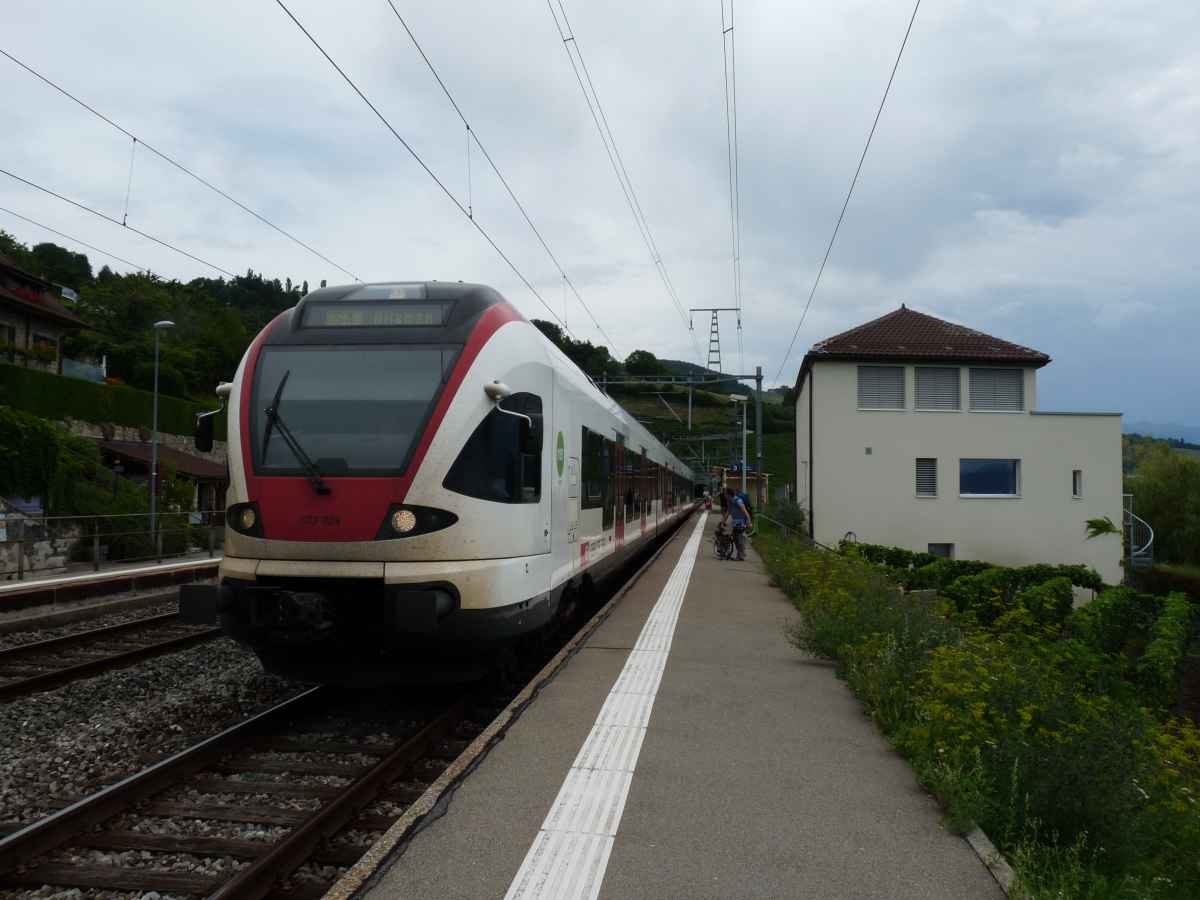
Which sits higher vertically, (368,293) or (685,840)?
(368,293)

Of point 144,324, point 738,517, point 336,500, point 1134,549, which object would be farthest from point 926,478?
point 144,324

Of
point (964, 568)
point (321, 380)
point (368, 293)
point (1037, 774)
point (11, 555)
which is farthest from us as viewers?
point (964, 568)

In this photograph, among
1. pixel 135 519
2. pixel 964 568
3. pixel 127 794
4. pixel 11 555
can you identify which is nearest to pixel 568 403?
pixel 127 794

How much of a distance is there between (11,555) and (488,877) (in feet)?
52.2

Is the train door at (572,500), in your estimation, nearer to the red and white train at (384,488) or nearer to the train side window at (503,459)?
the red and white train at (384,488)

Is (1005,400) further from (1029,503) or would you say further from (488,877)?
(488,877)

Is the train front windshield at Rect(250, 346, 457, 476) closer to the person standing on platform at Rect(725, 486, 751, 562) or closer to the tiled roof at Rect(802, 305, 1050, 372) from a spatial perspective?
the person standing on platform at Rect(725, 486, 751, 562)

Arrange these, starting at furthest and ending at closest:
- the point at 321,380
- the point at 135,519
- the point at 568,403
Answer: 1. the point at 135,519
2. the point at 568,403
3. the point at 321,380

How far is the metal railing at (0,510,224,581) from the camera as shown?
655 inches

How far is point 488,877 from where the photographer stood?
376cm

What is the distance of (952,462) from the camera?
29047 mm

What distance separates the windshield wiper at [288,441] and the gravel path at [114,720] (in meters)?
2.06

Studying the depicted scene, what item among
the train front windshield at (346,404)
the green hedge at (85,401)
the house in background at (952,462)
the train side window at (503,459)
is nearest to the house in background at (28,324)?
the green hedge at (85,401)

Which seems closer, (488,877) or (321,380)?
(488,877)
